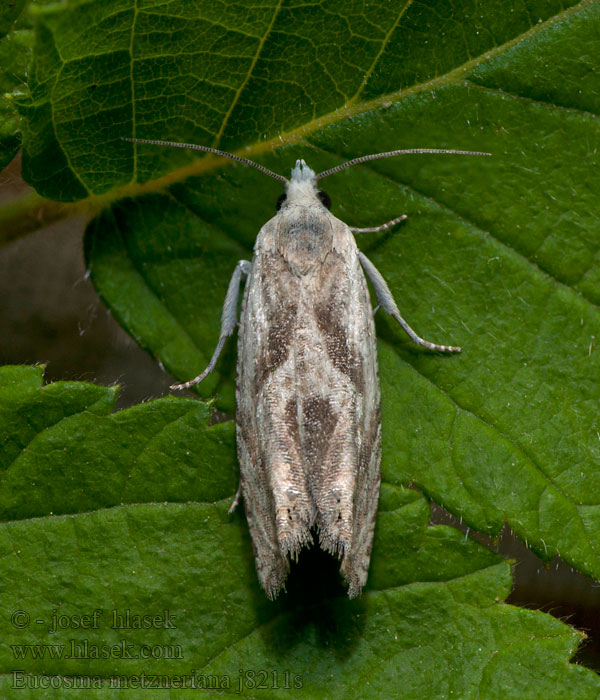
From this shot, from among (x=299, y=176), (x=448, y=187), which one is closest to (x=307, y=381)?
(x=299, y=176)

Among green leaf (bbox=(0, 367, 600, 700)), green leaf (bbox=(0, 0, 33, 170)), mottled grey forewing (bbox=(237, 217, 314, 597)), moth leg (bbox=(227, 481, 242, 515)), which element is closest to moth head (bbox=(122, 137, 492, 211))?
mottled grey forewing (bbox=(237, 217, 314, 597))

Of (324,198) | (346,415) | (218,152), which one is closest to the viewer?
(346,415)

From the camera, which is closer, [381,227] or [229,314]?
[381,227]

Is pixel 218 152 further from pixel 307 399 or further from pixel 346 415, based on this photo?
pixel 346 415

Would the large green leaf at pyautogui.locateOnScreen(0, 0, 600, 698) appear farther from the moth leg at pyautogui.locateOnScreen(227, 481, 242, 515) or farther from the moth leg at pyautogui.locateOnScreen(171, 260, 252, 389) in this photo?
the moth leg at pyautogui.locateOnScreen(171, 260, 252, 389)

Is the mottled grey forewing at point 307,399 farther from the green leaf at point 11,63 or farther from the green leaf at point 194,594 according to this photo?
the green leaf at point 11,63

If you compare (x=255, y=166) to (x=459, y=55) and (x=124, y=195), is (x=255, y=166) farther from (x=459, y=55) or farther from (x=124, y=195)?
(x=459, y=55)
